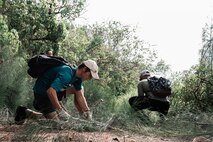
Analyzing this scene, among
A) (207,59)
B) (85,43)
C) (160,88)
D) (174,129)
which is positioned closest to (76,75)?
(174,129)

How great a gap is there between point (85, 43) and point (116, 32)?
15.8ft

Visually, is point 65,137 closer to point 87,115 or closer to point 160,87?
point 87,115

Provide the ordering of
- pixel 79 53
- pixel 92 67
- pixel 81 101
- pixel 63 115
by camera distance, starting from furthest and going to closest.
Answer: pixel 79 53
pixel 81 101
pixel 92 67
pixel 63 115

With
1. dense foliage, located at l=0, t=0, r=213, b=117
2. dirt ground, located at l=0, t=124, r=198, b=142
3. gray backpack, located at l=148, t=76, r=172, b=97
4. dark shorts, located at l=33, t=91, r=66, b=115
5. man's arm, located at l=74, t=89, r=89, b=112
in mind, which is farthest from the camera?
dense foliage, located at l=0, t=0, r=213, b=117

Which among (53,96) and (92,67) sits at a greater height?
(92,67)

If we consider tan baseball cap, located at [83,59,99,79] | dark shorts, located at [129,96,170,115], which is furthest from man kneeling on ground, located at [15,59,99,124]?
dark shorts, located at [129,96,170,115]

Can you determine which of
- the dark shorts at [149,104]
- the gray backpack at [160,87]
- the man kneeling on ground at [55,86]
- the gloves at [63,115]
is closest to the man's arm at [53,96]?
the man kneeling on ground at [55,86]

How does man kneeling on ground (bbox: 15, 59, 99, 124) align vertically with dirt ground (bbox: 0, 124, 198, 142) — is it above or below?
above

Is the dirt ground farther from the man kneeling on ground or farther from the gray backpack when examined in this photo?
the gray backpack

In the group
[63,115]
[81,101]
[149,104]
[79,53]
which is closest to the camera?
[63,115]

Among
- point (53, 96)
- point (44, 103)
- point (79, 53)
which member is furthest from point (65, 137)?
point (79, 53)

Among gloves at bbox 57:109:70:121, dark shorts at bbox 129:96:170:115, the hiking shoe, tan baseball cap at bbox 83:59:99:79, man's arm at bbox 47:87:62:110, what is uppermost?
tan baseball cap at bbox 83:59:99:79

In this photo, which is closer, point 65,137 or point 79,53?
point 65,137

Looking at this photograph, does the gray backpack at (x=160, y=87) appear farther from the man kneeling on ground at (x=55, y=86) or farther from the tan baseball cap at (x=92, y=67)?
the tan baseball cap at (x=92, y=67)
